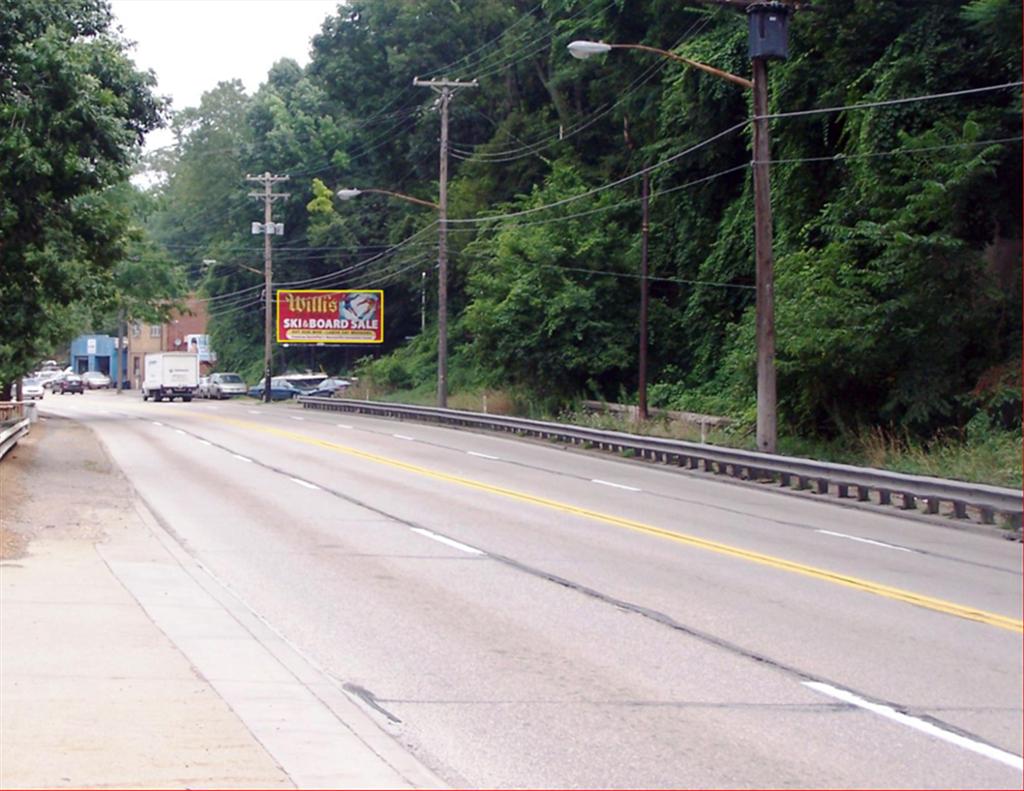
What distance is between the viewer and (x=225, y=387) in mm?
82812

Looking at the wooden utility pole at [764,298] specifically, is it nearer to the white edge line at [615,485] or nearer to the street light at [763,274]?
the street light at [763,274]

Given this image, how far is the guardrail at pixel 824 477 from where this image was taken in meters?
17.8

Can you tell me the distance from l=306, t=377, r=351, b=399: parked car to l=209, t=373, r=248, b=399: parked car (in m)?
8.97

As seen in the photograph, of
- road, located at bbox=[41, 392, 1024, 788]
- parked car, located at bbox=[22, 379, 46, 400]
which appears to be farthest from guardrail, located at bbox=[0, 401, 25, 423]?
parked car, located at bbox=[22, 379, 46, 400]

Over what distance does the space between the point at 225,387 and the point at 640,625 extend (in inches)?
2914

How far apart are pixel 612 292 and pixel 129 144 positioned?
850 inches

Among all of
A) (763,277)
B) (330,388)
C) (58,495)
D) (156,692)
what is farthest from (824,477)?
(330,388)

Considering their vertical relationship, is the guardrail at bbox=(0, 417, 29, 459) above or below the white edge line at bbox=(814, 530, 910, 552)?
above

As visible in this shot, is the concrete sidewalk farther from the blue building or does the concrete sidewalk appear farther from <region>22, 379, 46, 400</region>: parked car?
the blue building

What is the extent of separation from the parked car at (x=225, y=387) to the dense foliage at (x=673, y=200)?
5.28 metres

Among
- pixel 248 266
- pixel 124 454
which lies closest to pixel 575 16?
pixel 124 454

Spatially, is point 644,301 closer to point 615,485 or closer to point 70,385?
point 615,485

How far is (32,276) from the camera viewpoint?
3011cm

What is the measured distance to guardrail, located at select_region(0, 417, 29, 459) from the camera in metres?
28.2
